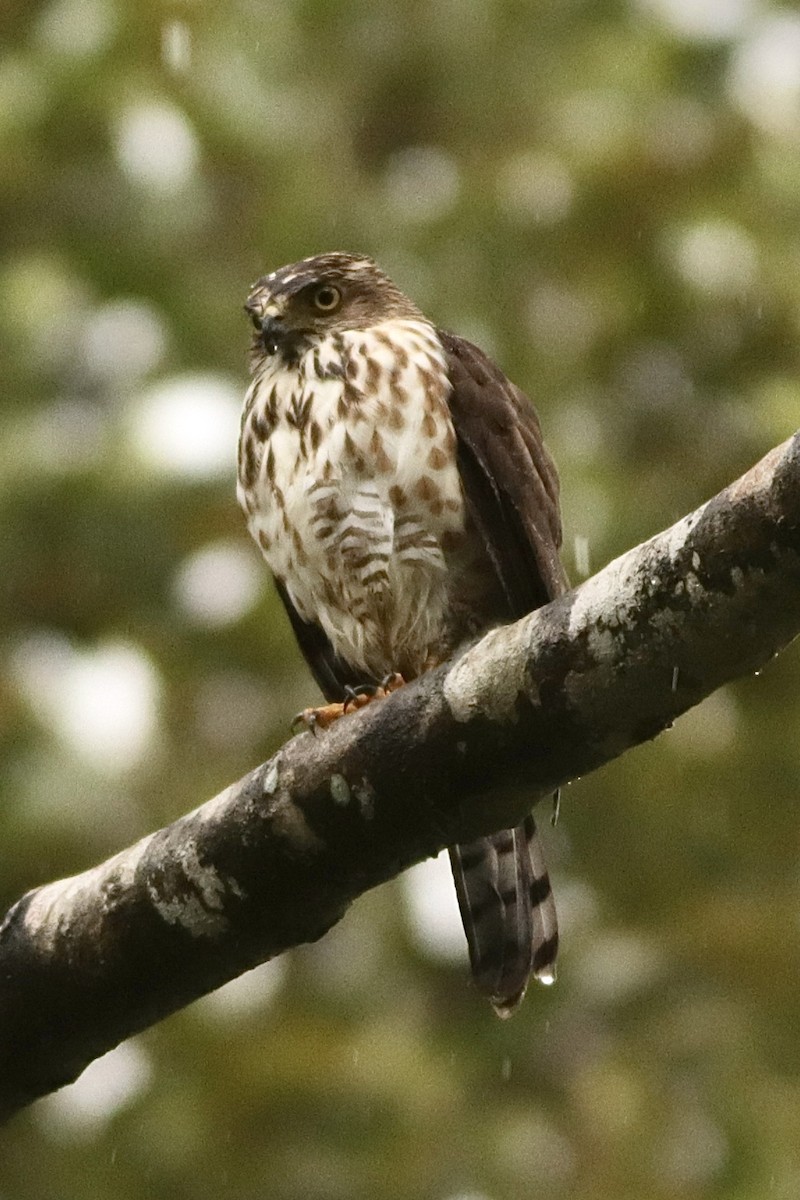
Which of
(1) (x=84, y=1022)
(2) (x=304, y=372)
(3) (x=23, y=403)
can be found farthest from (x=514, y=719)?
(3) (x=23, y=403)

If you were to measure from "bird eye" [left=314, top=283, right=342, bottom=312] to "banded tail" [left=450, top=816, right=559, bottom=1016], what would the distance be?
1.25m

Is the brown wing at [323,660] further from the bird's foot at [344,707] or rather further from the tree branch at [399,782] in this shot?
the tree branch at [399,782]

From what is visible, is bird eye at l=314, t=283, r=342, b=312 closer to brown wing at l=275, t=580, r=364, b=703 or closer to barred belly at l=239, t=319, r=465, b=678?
barred belly at l=239, t=319, r=465, b=678

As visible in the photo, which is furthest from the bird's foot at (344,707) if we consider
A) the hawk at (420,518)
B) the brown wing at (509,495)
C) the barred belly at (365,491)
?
the brown wing at (509,495)

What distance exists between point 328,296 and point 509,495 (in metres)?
0.83

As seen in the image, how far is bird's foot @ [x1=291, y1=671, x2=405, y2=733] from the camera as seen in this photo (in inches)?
154

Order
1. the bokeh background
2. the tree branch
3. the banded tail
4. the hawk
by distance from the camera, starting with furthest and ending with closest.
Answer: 1. the bokeh background
2. the hawk
3. the banded tail
4. the tree branch

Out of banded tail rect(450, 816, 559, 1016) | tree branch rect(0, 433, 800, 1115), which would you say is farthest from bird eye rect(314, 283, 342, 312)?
tree branch rect(0, 433, 800, 1115)

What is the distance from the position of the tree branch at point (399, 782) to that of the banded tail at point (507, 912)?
801mm

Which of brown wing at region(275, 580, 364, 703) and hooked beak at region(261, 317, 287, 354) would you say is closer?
hooked beak at region(261, 317, 287, 354)

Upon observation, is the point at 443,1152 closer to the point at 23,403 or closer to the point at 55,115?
the point at 23,403

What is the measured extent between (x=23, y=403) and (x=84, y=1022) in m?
3.53

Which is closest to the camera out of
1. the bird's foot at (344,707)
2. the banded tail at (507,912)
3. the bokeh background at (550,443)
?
the bird's foot at (344,707)

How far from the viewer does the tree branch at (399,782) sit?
271 cm
